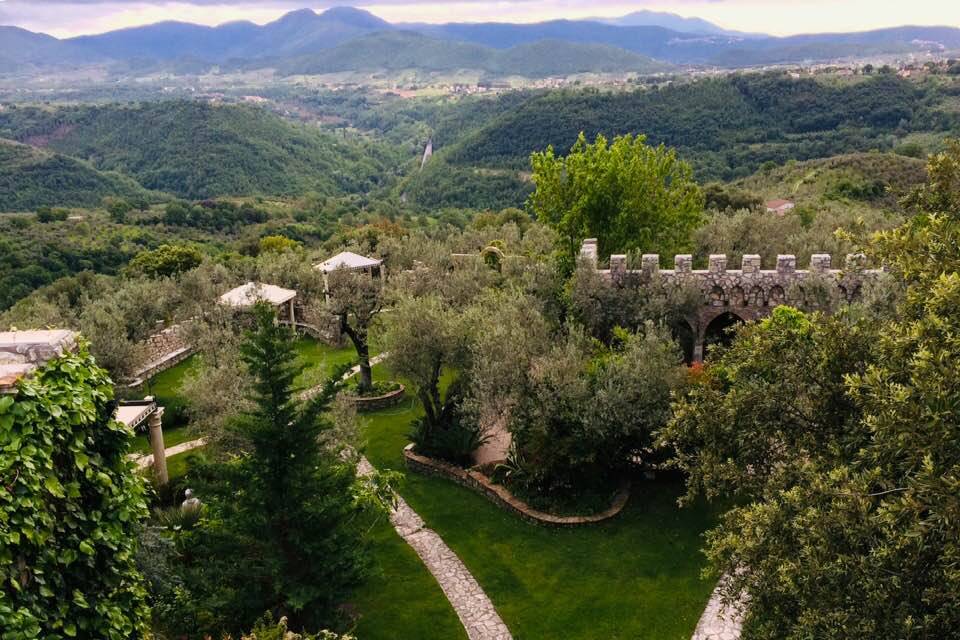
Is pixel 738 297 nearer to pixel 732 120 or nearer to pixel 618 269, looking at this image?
pixel 618 269

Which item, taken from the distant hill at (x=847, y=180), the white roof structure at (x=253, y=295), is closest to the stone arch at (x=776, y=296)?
the white roof structure at (x=253, y=295)

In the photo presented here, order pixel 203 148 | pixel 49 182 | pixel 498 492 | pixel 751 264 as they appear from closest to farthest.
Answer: pixel 498 492
pixel 751 264
pixel 49 182
pixel 203 148

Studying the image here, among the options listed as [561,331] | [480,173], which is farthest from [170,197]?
[561,331]

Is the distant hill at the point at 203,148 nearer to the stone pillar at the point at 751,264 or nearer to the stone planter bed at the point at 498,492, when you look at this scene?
the stone planter bed at the point at 498,492

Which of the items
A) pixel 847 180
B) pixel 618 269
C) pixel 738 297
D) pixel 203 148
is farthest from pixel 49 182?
pixel 738 297

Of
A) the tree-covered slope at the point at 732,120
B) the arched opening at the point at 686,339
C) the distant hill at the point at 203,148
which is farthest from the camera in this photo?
the distant hill at the point at 203,148

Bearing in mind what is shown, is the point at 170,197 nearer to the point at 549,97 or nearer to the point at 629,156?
the point at 549,97
